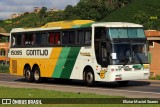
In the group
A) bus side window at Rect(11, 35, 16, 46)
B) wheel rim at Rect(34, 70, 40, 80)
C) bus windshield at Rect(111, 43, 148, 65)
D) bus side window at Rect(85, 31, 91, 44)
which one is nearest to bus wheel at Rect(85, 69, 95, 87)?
bus side window at Rect(85, 31, 91, 44)

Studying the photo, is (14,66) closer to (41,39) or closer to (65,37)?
(41,39)

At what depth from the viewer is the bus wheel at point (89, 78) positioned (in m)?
24.7

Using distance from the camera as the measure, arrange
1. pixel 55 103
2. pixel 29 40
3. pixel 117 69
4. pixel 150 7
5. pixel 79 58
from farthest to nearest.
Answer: pixel 150 7 < pixel 29 40 < pixel 79 58 < pixel 117 69 < pixel 55 103

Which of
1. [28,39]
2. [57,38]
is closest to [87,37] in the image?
[57,38]

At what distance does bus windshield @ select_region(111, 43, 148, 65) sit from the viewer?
2353 cm

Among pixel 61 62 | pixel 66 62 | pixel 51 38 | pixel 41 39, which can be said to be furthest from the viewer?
pixel 41 39

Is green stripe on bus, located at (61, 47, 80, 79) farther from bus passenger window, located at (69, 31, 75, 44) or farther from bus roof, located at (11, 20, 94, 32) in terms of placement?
bus roof, located at (11, 20, 94, 32)

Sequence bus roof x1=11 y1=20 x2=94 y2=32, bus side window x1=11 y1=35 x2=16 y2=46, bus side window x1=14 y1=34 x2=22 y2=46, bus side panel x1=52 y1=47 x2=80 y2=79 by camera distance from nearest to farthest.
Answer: bus roof x1=11 y1=20 x2=94 y2=32 → bus side panel x1=52 y1=47 x2=80 y2=79 → bus side window x1=14 y1=34 x2=22 y2=46 → bus side window x1=11 y1=35 x2=16 y2=46

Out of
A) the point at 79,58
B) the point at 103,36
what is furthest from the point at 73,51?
the point at 103,36

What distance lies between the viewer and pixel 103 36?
78.8 ft

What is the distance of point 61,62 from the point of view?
88.2 ft

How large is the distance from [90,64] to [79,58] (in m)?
1.02

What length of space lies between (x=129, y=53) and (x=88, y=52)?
215cm

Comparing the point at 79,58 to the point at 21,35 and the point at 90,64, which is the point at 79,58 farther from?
the point at 21,35
